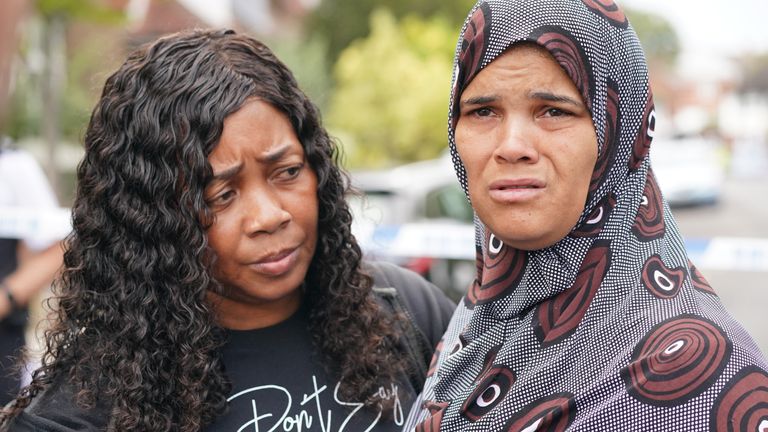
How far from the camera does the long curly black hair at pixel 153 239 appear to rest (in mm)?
1988

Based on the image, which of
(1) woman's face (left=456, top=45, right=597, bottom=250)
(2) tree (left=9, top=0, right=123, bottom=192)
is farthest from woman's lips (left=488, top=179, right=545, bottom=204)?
(2) tree (left=9, top=0, right=123, bottom=192)

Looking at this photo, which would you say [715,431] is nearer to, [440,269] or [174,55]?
[174,55]

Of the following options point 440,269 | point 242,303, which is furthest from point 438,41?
point 242,303

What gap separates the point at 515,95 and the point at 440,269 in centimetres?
592

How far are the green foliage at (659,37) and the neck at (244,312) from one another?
82406 mm

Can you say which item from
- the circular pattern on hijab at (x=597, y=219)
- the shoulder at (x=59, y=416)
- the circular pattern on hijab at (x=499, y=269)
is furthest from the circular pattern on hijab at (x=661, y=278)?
the shoulder at (x=59, y=416)

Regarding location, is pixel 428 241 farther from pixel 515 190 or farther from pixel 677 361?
pixel 677 361

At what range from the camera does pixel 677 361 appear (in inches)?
59.0

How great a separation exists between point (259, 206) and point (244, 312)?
1.09 feet

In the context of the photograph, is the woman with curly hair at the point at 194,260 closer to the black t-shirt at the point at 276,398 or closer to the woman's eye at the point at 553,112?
the black t-shirt at the point at 276,398

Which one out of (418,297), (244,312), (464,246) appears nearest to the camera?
(244,312)

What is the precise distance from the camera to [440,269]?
753 cm

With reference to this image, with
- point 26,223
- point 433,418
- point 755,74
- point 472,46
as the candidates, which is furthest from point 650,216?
point 755,74

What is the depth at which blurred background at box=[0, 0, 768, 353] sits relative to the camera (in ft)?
15.1
